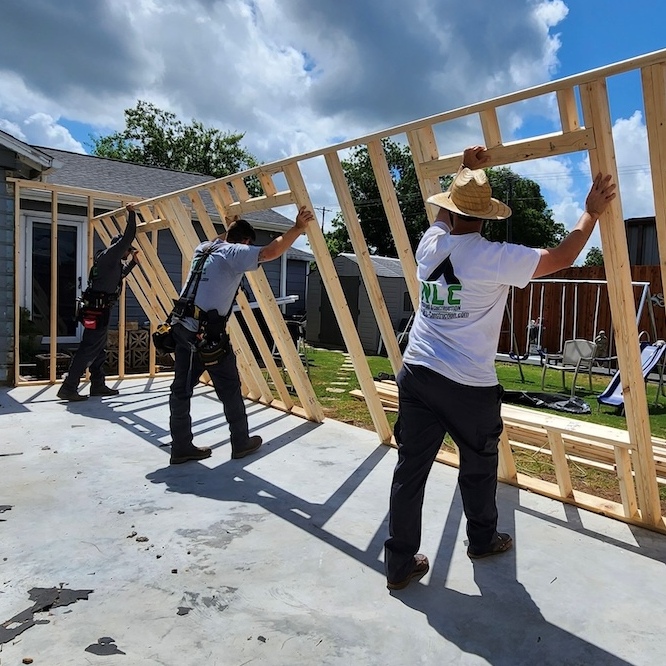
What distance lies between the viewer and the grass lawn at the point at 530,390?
3853 millimetres

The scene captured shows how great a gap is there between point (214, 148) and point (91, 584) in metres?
28.9

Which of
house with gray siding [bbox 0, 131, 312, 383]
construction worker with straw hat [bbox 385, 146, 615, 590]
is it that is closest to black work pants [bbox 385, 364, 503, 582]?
construction worker with straw hat [bbox 385, 146, 615, 590]

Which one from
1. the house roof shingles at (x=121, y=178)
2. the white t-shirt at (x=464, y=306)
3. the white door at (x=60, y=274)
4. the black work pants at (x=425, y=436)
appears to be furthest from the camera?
the house roof shingles at (x=121, y=178)

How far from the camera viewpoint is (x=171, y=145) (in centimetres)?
2867

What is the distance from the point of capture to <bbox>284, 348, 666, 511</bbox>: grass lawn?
3853 mm

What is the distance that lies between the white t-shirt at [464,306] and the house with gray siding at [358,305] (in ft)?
31.7

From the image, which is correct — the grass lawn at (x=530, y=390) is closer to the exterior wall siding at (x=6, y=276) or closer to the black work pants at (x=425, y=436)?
the black work pants at (x=425, y=436)

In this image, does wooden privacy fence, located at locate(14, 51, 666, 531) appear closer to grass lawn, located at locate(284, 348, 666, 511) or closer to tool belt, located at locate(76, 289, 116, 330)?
grass lawn, located at locate(284, 348, 666, 511)

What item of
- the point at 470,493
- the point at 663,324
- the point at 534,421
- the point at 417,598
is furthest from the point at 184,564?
the point at 663,324

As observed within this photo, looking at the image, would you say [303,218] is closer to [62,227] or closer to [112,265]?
[112,265]

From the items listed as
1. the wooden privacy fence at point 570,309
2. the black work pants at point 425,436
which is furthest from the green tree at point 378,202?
the black work pants at point 425,436

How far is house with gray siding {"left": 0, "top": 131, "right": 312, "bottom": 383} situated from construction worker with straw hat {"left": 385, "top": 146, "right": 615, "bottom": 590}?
3790 mm

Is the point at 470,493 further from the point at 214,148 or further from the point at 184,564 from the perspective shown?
the point at 214,148

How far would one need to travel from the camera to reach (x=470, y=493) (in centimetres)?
241
